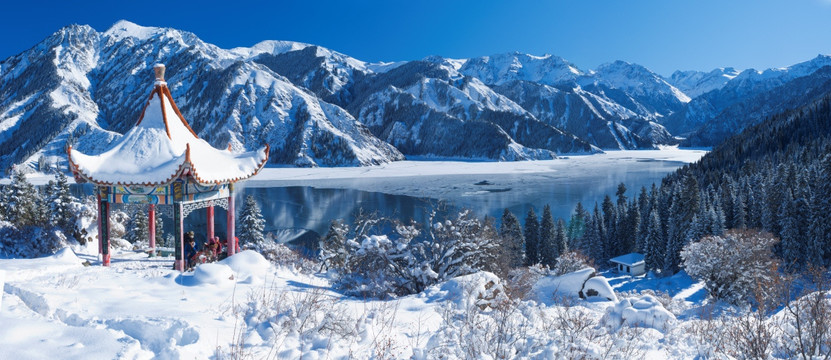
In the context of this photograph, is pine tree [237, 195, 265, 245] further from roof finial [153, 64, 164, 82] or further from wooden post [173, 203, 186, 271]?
wooden post [173, 203, 186, 271]

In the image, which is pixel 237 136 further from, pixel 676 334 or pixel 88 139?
pixel 676 334

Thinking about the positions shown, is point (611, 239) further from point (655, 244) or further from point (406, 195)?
point (406, 195)

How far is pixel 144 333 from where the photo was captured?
17.6 feet

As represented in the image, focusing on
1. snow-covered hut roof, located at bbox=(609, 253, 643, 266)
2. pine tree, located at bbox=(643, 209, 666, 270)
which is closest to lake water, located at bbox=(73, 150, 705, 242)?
snow-covered hut roof, located at bbox=(609, 253, 643, 266)

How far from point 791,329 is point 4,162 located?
21819 cm

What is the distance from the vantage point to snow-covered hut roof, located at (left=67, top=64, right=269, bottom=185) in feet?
42.6

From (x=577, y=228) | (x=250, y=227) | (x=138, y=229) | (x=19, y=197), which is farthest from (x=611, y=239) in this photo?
(x=19, y=197)

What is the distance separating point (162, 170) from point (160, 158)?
2.67 feet

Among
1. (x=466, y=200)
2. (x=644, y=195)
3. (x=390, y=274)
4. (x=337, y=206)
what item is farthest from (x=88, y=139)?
(x=390, y=274)

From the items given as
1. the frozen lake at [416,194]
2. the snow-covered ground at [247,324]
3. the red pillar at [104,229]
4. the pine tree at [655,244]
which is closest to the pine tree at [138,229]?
the frozen lake at [416,194]

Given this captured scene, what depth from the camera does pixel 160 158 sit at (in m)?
13.7

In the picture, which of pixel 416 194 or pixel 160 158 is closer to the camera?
pixel 160 158

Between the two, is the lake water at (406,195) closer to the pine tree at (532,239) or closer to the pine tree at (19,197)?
the pine tree at (532,239)

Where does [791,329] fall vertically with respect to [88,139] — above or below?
below
